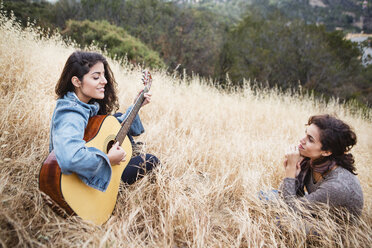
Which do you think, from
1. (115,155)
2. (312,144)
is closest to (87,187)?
(115,155)

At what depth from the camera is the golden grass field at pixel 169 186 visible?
1304 millimetres

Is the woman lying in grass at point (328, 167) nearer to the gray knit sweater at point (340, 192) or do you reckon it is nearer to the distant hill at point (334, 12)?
the gray knit sweater at point (340, 192)

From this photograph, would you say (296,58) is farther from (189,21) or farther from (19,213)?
(19,213)

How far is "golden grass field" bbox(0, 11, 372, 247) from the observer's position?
1.30 meters

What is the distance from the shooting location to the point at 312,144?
165cm

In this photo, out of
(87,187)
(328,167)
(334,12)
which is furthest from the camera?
(334,12)

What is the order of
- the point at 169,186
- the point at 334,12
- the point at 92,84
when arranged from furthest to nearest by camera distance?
the point at 334,12, the point at 169,186, the point at 92,84

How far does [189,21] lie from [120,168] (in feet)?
37.1

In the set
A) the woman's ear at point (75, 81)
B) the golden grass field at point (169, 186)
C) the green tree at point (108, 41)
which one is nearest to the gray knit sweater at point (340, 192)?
the golden grass field at point (169, 186)

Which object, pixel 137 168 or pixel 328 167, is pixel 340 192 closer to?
pixel 328 167

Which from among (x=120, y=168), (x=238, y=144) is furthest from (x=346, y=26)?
(x=120, y=168)

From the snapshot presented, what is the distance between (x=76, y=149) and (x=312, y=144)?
1.61m

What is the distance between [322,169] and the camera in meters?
1.66

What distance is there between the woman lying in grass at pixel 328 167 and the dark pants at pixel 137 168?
110cm
